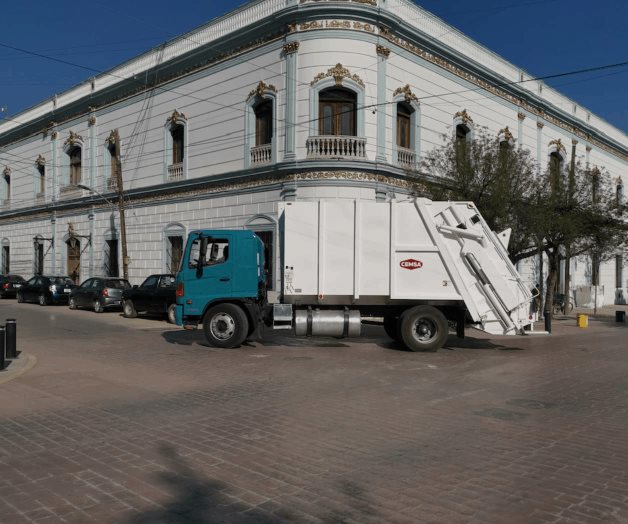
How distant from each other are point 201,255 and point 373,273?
3858mm

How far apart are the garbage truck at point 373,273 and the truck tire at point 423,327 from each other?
2cm

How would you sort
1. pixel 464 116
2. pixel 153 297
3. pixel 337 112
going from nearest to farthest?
1. pixel 153 297
2. pixel 337 112
3. pixel 464 116

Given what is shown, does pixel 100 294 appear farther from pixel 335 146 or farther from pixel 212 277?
pixel 212 277

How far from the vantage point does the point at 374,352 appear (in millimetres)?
13180

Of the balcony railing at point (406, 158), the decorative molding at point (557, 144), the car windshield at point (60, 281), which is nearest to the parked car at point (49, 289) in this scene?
the car windshield at point (60, 281)

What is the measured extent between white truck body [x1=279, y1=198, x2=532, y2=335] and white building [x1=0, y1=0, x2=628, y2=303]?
23.3 feet

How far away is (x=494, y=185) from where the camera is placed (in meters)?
17.8

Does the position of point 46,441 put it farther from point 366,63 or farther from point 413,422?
point 366,63

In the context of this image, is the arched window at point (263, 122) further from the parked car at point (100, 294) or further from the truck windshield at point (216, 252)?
the truck windshield at point (216, 252)

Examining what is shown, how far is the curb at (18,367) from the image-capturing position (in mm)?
9562

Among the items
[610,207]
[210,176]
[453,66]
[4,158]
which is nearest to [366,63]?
[453,66]

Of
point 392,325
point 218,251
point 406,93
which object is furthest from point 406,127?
point 218,251

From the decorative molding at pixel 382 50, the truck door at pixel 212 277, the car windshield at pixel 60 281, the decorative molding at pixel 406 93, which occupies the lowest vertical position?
the car windshield at pixel 60 281

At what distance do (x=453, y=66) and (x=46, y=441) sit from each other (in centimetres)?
2262
